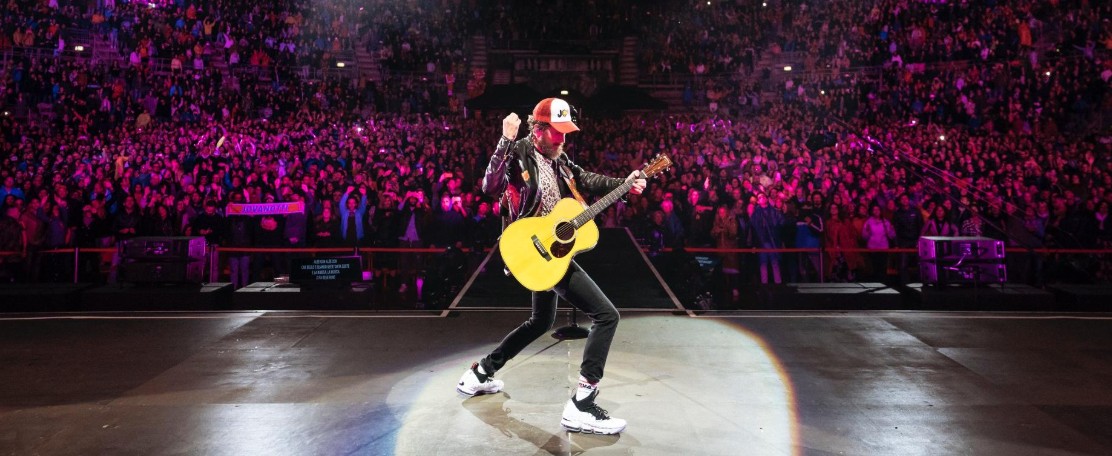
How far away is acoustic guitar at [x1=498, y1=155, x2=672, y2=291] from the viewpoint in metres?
4.55

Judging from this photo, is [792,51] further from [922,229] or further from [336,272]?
[336,272]

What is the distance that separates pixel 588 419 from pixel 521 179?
152 centimetres

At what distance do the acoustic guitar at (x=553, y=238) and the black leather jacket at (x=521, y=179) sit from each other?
14 centimetres

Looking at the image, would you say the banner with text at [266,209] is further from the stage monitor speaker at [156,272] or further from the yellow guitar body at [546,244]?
the yellow guitar body at [546,244]

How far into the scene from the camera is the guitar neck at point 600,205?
14.9 ft

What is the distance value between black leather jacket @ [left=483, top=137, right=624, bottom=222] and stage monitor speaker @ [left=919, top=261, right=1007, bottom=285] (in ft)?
19.1

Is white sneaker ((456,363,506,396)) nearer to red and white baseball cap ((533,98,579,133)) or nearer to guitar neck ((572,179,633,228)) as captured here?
guitar neck ((572,179,633,228))

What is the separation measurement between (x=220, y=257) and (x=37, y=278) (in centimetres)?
237

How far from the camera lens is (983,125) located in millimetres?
18312

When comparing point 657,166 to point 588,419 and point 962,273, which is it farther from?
point 962,273

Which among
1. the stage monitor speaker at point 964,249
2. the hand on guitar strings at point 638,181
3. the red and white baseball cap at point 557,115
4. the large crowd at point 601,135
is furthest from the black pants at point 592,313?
the large crowd at point 601,135

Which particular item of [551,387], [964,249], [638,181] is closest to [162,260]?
[551,387]

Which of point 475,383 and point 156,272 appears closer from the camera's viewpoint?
point 475,383

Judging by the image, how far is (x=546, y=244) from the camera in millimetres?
4562
